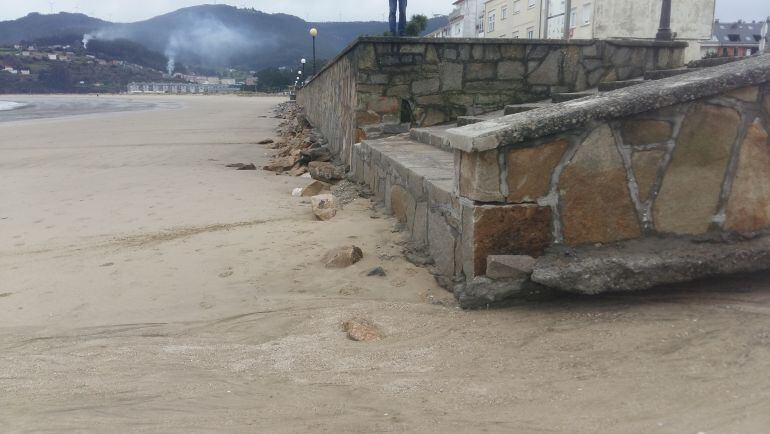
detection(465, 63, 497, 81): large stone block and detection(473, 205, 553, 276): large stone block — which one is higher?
detection(465, 63, 497, 81): large stone block

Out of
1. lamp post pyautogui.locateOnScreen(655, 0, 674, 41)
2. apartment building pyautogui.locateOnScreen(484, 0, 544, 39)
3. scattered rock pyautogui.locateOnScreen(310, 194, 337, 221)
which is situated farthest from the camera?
apartment building pyautogui.locateOnScreen(484, 0, 544, 39)

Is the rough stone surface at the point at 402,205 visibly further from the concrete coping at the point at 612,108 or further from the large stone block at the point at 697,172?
the large stone block at the point at 697,172

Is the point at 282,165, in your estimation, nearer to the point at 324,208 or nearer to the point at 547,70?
the point at 324,208

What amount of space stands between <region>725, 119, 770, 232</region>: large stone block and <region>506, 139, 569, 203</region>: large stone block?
92 centimetres

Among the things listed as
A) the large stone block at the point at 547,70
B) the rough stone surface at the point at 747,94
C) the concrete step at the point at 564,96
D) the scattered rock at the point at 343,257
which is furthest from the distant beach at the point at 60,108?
the rough stone surface at the point at 747,94

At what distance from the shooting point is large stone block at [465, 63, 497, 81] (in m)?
7.46

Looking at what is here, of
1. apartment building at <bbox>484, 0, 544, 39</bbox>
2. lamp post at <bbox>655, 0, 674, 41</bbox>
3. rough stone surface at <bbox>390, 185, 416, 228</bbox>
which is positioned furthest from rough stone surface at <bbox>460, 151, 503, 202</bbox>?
apartment building at <bbox>484, 0, 544, 39</bbox>

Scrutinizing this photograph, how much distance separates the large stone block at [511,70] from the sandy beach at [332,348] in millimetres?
3520

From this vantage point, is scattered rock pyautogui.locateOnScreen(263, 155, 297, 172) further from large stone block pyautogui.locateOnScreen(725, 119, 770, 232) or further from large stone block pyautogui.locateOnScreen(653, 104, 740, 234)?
large stone block pyautogui.locateOnScreen(725, 119, 770, 232)

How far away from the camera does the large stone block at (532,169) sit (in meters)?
2.99

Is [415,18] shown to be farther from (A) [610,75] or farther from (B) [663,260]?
(B) [663,260]

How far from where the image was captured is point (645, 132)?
302 cm

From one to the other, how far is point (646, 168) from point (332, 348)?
1.80m

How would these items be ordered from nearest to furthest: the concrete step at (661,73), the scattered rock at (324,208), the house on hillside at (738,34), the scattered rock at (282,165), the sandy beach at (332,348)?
the sandy beach at (332,348) → the scattered rock at (324,208) → the concrete step at (661,73) → the scattered rock at (282,165) → the house on hillside at (738,34)
